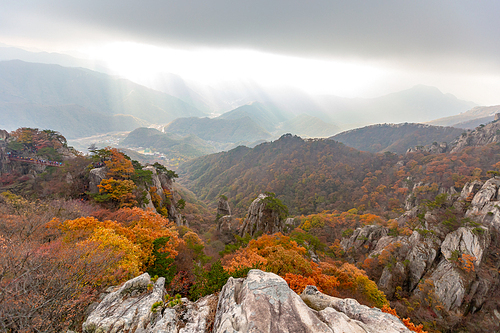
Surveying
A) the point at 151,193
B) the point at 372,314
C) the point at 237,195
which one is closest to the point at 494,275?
the point at 372,314

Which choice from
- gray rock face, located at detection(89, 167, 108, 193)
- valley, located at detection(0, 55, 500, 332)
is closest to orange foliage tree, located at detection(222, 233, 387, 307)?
valley, located at detection(0, 55, 500, 332)

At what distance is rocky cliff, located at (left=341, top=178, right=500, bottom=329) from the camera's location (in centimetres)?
2175

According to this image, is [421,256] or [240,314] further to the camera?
[421,256]

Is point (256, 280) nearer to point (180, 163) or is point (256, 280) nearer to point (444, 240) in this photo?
point (444, 240)

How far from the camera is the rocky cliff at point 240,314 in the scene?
19.2 ft

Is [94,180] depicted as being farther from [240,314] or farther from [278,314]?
[278,314]

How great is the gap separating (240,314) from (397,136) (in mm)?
182008

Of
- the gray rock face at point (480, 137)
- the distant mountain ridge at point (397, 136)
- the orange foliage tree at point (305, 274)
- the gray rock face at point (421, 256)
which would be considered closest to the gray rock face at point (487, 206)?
the gray rock face at point (421, 256)

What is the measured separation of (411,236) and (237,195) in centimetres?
7385

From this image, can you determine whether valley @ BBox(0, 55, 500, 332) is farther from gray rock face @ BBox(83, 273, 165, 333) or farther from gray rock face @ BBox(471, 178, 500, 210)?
gray rock face @ BBox(471, 178, 500, 210)

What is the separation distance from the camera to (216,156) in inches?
6250

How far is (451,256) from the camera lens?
23.9 metres

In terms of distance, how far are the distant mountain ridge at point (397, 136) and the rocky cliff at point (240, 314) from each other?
483 ft

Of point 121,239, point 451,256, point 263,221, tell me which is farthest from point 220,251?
point 451,256
